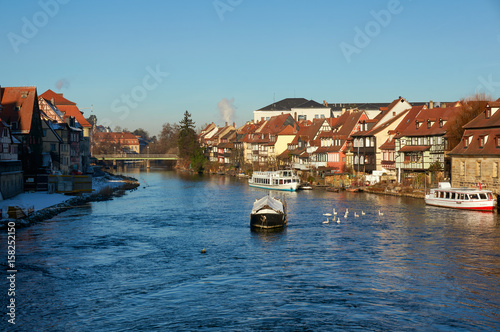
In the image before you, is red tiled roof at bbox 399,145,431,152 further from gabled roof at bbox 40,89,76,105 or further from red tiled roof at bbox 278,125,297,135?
gabled roof at bbox 40,89,76,105

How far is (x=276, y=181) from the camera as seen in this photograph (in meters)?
84.1

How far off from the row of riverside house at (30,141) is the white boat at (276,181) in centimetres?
2753

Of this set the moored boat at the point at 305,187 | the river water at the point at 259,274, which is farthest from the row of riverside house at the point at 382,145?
the river water at the point at 259,274

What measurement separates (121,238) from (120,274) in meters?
10.6

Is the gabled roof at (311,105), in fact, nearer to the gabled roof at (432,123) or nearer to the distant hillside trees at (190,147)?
the distant hillside trees at (190,147)

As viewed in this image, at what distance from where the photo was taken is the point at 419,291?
26.4 meters

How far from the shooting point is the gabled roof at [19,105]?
65750 mm

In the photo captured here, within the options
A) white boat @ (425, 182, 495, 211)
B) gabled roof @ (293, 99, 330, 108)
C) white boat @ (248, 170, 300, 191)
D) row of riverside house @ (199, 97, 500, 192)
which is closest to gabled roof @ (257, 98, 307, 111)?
gabled roof @ (293, 99, 330, 108)

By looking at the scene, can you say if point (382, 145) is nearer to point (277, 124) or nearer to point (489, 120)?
point (489, 120)

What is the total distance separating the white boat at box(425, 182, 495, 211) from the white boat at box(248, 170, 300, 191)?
26.8m

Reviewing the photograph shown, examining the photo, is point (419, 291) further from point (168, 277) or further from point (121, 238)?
point (121, 238)

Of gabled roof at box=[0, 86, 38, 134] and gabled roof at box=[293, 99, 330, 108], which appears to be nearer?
gabled roof at box=[0, 86, 38, 134]

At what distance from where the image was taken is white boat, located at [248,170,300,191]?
81.1 metres

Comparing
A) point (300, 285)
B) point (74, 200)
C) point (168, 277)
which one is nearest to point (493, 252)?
point (300, 285)
